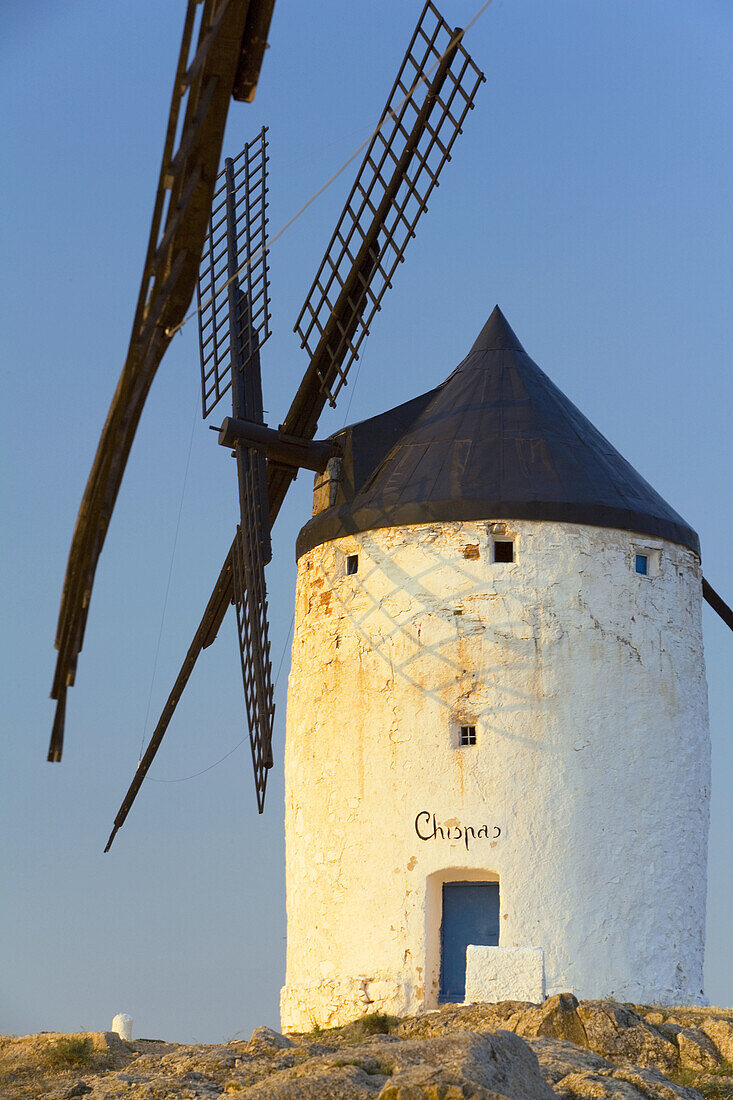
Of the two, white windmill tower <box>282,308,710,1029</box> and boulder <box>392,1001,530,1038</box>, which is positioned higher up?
white windmill tower <box>282,308,710,1029</box>

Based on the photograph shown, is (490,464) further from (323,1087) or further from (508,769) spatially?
(323,1087)

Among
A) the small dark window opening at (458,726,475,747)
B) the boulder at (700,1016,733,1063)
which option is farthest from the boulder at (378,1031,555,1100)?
the small dark window opening at (458,726,475,747)

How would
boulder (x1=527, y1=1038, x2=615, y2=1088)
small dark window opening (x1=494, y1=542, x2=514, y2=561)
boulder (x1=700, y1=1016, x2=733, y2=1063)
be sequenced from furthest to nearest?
small dark window opening (x1=494, y1=542, x2=514, y2=561) → boulder (x1=700, y1=1016, x2=733, y2=1063) → boulder (x1=527, y1=1038, x2=615, y2=1088)

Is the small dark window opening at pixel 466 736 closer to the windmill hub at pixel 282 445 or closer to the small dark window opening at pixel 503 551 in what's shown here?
the small dark window opening at pixel 503 551

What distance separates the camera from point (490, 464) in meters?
16.6

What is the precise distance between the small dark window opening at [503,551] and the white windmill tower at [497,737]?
20 mm

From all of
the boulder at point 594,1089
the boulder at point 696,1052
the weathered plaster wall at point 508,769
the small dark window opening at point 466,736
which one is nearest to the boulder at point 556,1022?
the boulder at point 696,1052

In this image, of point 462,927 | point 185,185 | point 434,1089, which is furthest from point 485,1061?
point 462,927

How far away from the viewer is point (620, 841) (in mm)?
15562

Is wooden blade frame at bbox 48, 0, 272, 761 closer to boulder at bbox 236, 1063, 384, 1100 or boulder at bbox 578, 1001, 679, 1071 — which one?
boulder at bbox 236, 1063, 384, 1100

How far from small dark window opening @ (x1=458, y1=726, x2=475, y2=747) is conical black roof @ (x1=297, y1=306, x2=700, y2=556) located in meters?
2.12

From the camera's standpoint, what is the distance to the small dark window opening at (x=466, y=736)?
1574cm

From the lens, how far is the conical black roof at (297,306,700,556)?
16297 mm

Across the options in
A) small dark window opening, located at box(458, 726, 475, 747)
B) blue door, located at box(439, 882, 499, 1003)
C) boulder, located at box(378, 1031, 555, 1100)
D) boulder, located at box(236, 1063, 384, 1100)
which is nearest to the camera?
boulder, located at box(236, 1063, 384, 1100)
